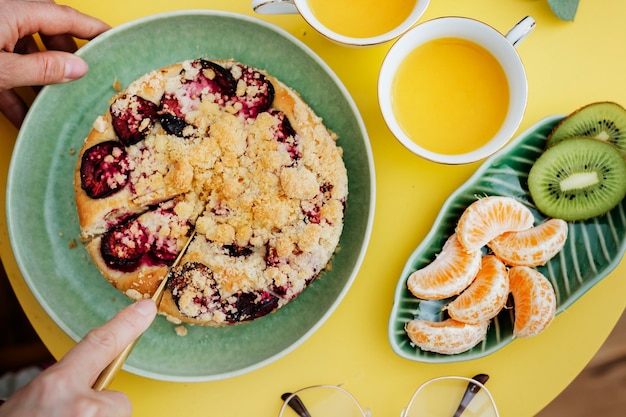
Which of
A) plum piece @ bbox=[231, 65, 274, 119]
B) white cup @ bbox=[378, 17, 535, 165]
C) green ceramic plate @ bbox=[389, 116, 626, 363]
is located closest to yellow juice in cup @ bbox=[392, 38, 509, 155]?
white cup @ bbox=[378, 17, 535, 165]

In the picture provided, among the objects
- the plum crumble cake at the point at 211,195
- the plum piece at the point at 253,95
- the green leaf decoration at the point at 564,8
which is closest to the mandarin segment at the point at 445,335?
the plum crumble cake at the point at 211,195

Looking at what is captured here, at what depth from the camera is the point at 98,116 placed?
1.86 m

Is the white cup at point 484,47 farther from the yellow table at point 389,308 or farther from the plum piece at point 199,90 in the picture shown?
the plum piece at point 199,90

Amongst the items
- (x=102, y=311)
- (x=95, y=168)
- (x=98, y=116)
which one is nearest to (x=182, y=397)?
(x=102, y=311)

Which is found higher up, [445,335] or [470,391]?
[445,335]

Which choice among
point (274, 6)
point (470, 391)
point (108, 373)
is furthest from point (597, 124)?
point (108, 373)

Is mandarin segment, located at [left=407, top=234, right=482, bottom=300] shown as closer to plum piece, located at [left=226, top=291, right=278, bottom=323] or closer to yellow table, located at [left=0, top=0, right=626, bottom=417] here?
yellow table, located at [left=0, top=0, right=626, bottom=417]

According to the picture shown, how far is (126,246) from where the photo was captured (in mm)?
1701

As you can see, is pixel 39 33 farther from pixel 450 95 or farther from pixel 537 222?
pixel 537 222

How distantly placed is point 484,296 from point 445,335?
16 cm

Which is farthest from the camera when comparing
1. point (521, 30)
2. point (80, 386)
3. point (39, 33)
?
point (39, 33)

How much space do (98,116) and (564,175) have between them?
146 centimetres

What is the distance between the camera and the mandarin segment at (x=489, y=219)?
1.74m

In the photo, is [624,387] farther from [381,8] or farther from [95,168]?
[95,168]
